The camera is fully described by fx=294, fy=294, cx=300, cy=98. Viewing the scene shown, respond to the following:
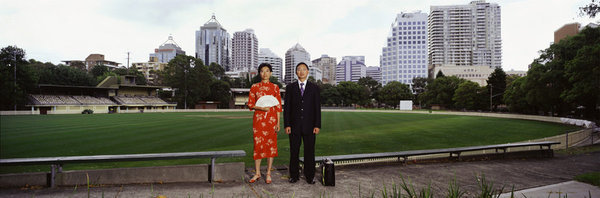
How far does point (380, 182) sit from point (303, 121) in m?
1.56

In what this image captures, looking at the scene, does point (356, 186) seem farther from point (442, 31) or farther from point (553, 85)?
point (442, 31)

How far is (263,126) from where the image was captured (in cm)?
470

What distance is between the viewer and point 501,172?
222 inches

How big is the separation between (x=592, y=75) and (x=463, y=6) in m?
154

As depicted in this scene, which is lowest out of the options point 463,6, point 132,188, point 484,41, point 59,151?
point 59,151

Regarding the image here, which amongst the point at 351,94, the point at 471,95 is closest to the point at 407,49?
the point at 351,94

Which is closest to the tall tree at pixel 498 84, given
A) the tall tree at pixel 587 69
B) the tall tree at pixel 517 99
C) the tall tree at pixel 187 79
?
the tall tree at pixel 517 99

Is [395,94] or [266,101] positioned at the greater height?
[395,94]

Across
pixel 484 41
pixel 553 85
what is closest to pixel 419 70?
pixel 484 41

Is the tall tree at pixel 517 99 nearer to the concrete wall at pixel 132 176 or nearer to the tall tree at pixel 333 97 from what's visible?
the tall tree at pixel 333 97

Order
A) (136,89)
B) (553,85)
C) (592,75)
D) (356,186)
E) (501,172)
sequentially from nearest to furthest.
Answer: (356,186) < (501,172) < (592,75) < (553,85) < (136,89)

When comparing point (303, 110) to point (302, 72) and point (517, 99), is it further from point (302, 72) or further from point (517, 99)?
point (517, 99)

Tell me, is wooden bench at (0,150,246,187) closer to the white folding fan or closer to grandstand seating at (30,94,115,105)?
the white folding fan

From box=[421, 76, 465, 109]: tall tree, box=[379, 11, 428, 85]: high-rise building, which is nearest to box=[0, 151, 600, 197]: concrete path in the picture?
box=[421, 76, 465, 109]: tall tree
